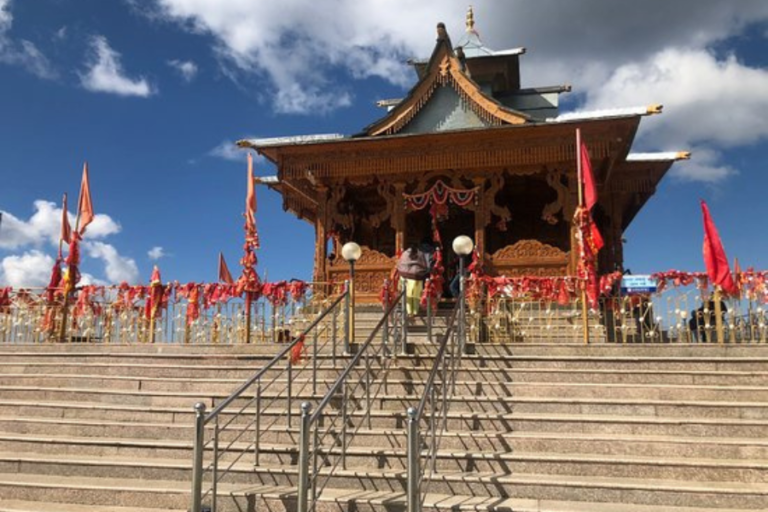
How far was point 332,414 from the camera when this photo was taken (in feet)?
24.9

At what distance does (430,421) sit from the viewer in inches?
258

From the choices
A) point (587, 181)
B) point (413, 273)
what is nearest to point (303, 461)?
point (413, 273)

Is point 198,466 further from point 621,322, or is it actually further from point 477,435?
point 621,322

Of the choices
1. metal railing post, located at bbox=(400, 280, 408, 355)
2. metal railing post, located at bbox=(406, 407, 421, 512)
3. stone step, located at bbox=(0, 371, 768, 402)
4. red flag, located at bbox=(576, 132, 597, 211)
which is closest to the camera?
metal railing post, located at bbox=(406, 407, 421, 512)

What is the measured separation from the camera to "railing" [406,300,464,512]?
16.2 ft

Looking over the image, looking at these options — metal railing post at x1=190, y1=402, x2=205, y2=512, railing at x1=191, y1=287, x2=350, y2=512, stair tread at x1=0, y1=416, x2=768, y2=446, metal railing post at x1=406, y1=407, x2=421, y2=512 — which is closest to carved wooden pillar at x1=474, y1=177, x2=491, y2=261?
railing at x1=191, y1=287, x2=350, y2=512

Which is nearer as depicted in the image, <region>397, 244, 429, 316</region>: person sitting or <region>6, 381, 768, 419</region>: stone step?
<region>6, 381, 768, 419</region>: stone step

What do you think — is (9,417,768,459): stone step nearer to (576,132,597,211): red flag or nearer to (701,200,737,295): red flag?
(701,200,737,295): red flag

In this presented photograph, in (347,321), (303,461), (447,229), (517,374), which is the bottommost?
(303,461)

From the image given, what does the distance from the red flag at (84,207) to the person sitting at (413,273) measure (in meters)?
7.71

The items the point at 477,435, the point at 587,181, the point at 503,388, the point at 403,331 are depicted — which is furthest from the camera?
the point at 587,181

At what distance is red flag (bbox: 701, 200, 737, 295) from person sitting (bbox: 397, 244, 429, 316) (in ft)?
15.9

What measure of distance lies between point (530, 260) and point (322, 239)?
17.4 ft

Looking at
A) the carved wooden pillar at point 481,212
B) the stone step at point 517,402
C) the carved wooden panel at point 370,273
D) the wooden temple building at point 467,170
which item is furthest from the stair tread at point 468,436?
the carved wooden pillar at point 481,212
